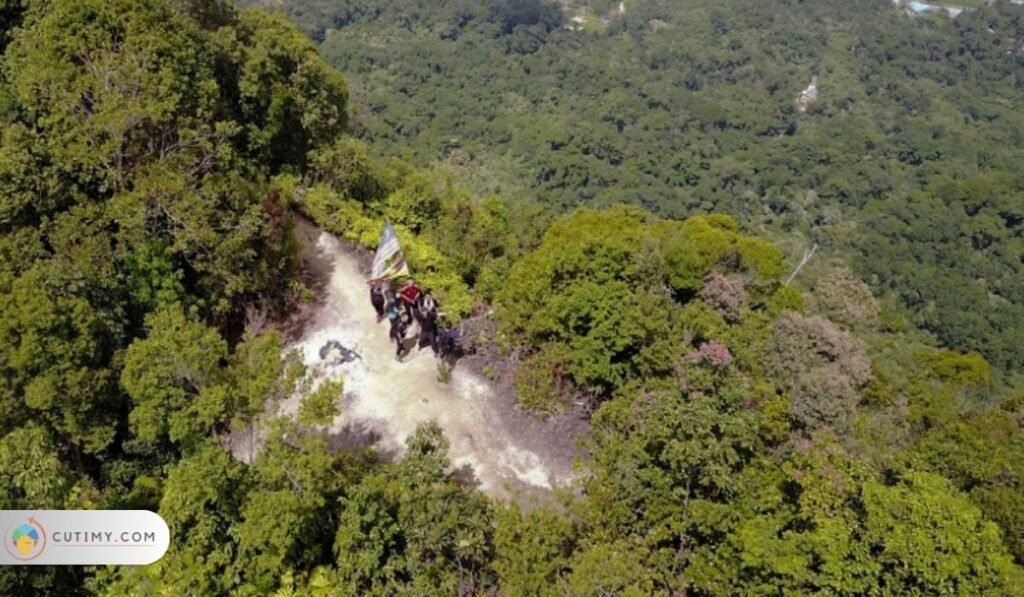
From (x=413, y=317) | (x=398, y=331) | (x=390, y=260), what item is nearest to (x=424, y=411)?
(x=398, y=331)

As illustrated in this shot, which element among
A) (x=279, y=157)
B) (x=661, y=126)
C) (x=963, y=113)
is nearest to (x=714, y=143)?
(x=661, y=126)

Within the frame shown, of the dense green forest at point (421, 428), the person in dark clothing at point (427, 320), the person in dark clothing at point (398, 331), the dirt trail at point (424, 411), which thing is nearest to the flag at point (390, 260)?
the person in dark clothing at point (398, 331)

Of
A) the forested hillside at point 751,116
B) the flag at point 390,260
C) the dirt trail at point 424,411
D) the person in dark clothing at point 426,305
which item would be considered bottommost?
the forested hillside at point 751,116

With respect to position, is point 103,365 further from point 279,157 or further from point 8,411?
point 279,157

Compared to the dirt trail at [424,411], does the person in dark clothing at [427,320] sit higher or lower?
higher

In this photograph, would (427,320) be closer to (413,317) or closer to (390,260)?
(413,317)

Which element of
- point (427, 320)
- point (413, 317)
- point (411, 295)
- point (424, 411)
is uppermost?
point (411, 295)

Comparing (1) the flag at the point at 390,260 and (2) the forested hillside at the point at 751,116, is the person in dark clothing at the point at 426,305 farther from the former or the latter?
(2) the forested hillside at the point at 751,116
